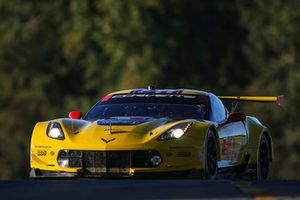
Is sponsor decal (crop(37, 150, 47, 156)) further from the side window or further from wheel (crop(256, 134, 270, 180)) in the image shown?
wheel (crop(256, 134, 270, 180))

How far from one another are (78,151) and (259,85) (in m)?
38.6

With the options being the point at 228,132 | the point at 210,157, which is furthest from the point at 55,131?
the point at 228,132

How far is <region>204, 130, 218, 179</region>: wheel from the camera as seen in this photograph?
14852mm

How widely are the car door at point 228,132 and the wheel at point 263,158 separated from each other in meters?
0.75

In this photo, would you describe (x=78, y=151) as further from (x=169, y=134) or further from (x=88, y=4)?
(x=88, y=4)

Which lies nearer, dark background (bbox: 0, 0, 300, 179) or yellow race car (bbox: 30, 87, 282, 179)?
yellow race car (bbox: 30, 87, 282, 179)

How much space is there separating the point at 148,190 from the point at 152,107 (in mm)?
4160

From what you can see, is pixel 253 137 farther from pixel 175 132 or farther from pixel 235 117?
pixel 175 132

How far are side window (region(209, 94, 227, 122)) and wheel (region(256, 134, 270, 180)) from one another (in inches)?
38.9

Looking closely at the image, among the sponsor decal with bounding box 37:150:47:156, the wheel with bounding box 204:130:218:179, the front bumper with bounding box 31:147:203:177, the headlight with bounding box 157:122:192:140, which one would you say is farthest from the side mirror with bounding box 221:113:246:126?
the sponsor decal with bounding box 37:150:47:156

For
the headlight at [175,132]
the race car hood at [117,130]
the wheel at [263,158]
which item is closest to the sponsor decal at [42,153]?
the race car hood at [117,130]

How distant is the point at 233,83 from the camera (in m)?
56.0

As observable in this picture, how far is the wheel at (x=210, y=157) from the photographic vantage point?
14852 millimetres

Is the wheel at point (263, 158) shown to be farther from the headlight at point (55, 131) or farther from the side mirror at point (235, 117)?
the headlight at point (55, 131)
